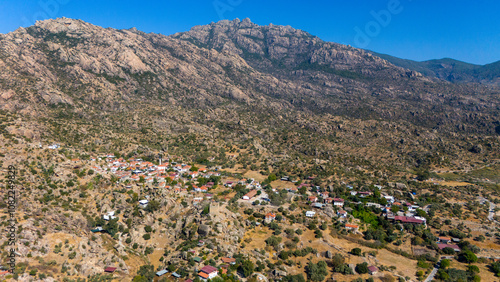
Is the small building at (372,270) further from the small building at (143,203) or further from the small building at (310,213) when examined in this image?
the small building at (143,203)

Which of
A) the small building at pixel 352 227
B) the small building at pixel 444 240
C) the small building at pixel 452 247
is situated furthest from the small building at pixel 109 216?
the small building at pixel 444 240

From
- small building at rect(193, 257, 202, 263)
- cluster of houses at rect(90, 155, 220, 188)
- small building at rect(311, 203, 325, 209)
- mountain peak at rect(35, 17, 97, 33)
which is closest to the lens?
small building at rect(193, 257, 202, 263)

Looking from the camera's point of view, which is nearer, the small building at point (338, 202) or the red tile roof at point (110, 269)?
the red tile roof at point (110, 269)

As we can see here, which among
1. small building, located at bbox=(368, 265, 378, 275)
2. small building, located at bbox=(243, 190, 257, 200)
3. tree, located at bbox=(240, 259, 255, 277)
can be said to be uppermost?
small building, located at bbox=(243, 190, 257, 200)

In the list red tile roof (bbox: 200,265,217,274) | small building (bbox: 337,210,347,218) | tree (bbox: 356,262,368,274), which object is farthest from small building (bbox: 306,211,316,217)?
red tile roof (bbox: 200,265,217,274)

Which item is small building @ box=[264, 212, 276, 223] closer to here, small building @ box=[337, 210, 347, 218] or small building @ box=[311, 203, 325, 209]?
small building @ box=[311, 203, 325, 209]

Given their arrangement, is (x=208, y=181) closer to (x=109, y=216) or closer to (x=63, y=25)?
(x=109, y=216)

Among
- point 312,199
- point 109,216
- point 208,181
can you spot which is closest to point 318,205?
point 312,199

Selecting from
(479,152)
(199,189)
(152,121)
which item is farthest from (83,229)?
(479,152)
